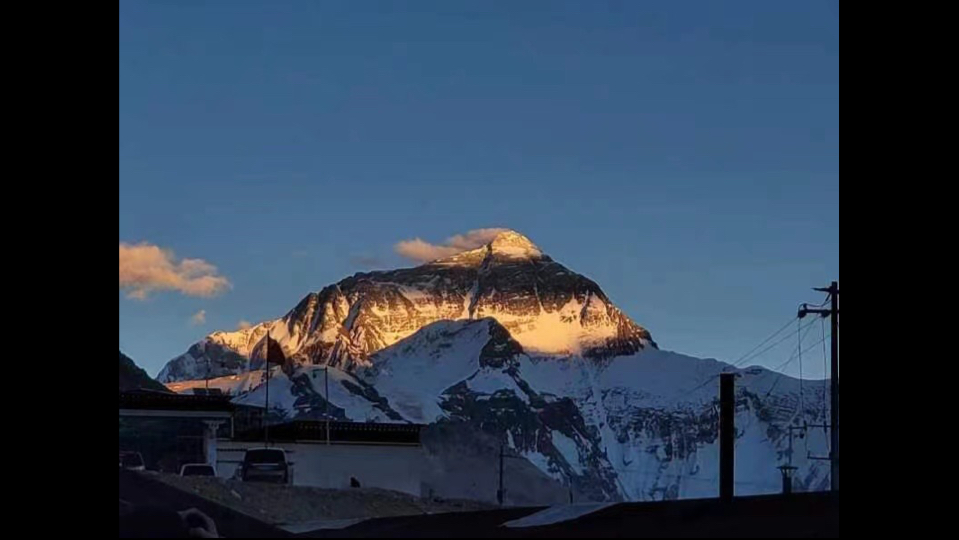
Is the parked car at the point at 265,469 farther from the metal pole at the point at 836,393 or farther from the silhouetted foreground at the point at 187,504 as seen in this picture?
the metal pole at the point at 836,393

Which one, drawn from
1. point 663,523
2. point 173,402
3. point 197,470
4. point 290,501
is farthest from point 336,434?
point 663,523

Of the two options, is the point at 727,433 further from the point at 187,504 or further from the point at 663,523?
the point at 187,504

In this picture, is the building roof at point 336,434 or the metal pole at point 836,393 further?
the building roof at point 336,434

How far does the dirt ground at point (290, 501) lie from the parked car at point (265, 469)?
2.60 metres

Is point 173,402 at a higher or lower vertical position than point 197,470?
higher

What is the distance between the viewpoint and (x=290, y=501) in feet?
69.9

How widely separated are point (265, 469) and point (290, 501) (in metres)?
5.32

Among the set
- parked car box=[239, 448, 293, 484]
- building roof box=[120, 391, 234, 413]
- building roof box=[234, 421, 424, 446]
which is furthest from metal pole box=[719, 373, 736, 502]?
building roof box=[234, 421, 424, 446]

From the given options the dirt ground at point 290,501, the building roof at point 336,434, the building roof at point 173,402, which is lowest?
the dirt ground at point 290,501

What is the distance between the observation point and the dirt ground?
20.0m

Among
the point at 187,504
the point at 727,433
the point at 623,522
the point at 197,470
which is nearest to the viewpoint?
the point at 623,522

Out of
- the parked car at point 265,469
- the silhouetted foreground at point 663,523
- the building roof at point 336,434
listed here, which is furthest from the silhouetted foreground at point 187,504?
the building roof at point 336,434

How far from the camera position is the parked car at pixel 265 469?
25938 millimetres
